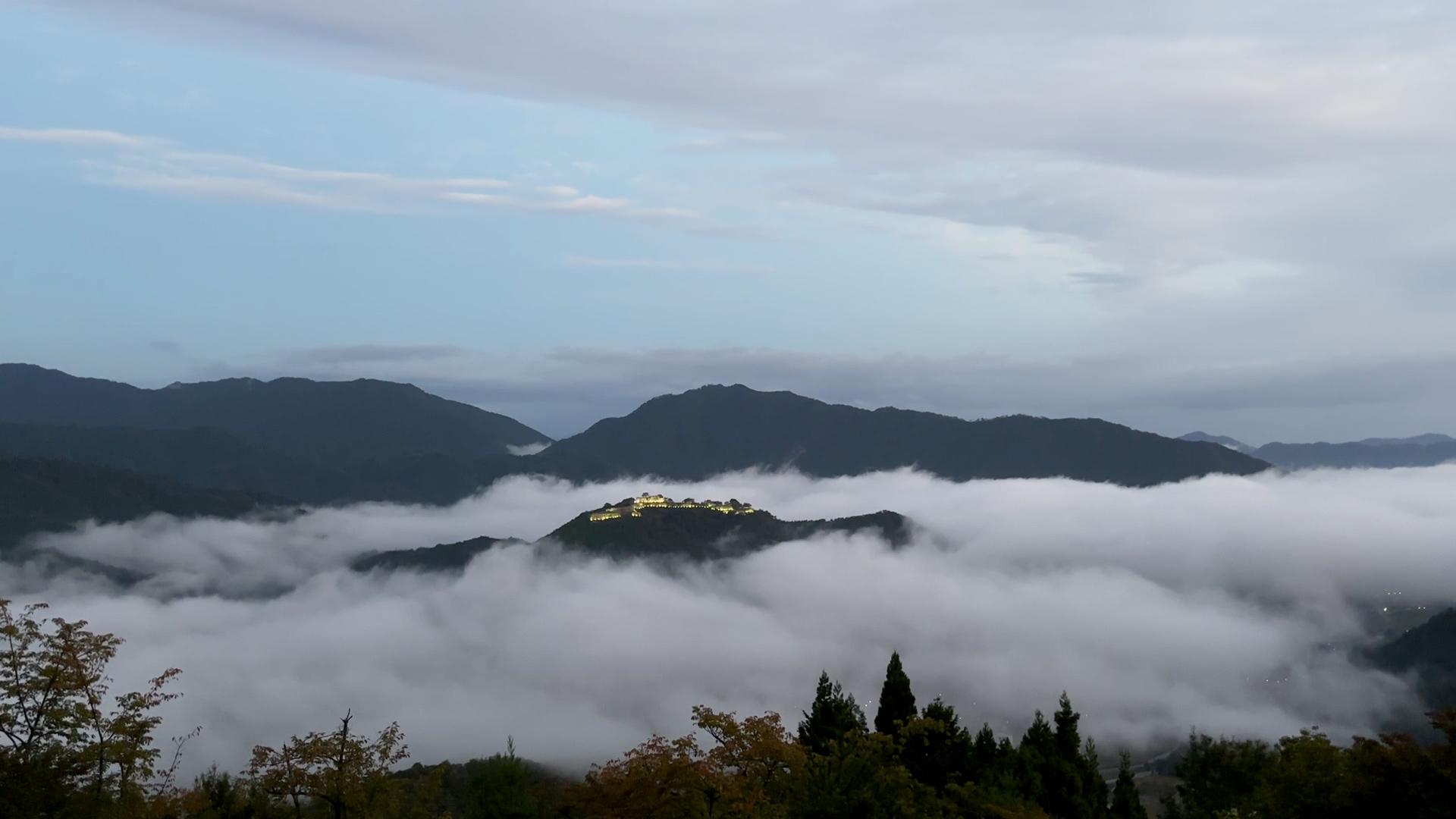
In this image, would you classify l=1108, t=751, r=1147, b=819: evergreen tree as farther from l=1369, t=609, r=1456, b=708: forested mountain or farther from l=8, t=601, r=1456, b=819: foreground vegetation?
l=1369, t=609, r=1456, b=708: forested mountain

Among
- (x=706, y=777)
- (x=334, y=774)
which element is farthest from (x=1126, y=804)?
(x=334, y=774)

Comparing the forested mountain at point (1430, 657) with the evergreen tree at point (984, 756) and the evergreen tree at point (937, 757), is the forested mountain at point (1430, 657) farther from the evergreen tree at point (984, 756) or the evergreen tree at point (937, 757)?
the evergreen tree at point (937, 757)

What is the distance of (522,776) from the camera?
1758 inches

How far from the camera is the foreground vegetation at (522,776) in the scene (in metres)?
30.0

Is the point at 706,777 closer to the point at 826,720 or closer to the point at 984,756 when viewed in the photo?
the point at 984,756

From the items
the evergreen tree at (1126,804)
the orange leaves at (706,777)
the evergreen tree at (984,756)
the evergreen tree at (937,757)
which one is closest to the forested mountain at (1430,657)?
the evergreen tree at (1126,804)

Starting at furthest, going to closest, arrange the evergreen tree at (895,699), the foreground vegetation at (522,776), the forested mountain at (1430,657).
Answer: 1. the forested mountain at (1430,657)
2. the evergreen tree at (895,699)
3. the foreground vegetation at (522,776)

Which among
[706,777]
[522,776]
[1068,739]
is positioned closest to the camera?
[706,777]

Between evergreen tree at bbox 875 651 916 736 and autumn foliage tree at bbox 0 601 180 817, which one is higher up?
autumn foliage tree at bbox 0 601 180 817

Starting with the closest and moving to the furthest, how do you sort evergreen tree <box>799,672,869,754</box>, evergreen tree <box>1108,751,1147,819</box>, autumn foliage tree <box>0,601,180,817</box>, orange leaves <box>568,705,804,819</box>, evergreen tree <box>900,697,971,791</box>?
autumn foliage tree <box>0,601,180,817</box> → orange leaves <box>568,705,804,819</box> → evergreen tree <box>900,697,971,791</box> → evergreen tree <box>1108,751,1147,819</box> → evergreen tree <box>799,672,869,754</box>

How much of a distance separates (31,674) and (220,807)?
15.9 m

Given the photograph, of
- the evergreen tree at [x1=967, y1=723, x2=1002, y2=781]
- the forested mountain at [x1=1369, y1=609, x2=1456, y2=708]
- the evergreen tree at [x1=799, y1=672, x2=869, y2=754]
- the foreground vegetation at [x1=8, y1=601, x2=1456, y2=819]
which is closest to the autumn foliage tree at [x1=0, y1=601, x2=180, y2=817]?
the foreground vegetation at [x1=8, y1=601, x2=1456, y2=819]

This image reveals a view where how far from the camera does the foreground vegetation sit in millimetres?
30000

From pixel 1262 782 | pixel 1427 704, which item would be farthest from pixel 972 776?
pixel 1427 704
